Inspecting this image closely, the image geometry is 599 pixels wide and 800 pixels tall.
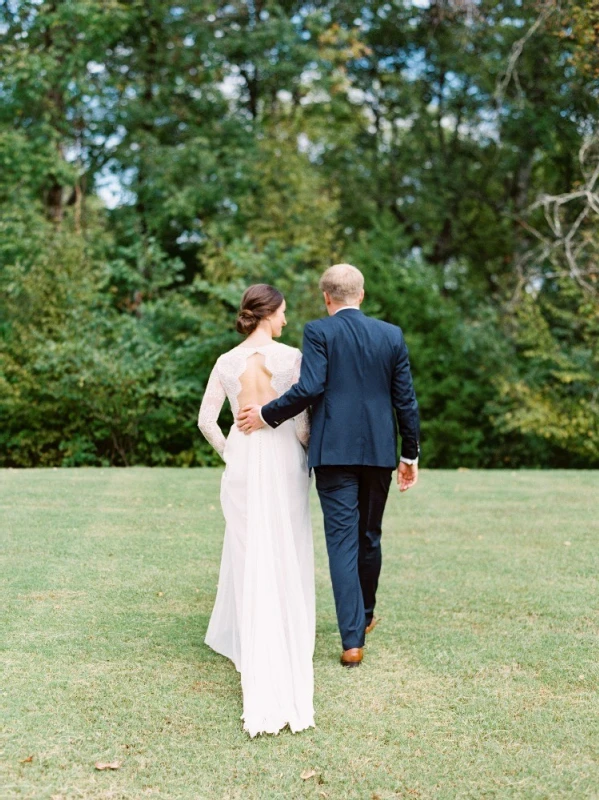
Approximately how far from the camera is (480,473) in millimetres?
13617

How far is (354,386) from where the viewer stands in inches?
186

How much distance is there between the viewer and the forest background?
16.8 metres

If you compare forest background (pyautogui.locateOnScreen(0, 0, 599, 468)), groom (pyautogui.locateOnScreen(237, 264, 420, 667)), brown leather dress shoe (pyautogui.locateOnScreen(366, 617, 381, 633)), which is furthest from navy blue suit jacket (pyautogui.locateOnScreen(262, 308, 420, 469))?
forest background (pyautogui.locateOnScreen(0, 0, 599, 468))

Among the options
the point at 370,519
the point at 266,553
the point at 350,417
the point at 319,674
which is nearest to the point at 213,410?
the point at 350,417

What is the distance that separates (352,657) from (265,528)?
2.99ft

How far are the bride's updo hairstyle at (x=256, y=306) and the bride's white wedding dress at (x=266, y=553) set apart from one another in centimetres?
13

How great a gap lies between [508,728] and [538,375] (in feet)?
50.6

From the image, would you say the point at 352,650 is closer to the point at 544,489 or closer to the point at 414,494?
the point at 414,494

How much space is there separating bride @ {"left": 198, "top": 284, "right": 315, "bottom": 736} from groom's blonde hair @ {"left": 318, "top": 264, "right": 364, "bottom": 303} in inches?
12.9

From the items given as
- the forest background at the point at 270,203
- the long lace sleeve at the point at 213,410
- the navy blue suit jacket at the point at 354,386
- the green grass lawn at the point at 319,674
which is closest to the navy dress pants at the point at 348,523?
the navy blue suit jacket at the point at 354,386

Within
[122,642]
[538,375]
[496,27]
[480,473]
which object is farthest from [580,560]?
[496,27]

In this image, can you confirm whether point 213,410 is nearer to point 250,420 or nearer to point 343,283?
point 250,420

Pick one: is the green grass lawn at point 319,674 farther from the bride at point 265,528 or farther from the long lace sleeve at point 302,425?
the long lace sleeve at point 302,425

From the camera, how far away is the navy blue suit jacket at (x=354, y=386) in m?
4.67
